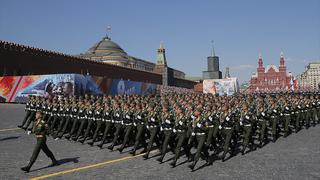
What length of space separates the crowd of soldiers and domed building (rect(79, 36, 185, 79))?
9946 centimetres

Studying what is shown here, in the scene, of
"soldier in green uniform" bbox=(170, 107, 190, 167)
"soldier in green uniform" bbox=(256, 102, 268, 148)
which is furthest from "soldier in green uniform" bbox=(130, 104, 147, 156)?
"soldier in green uniform" bbox=(256, 102, 268, 148)

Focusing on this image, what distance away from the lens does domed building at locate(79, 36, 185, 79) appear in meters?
125

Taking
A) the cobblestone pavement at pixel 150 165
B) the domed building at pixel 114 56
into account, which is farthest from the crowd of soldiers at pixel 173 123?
the domed building at pixel 114 56

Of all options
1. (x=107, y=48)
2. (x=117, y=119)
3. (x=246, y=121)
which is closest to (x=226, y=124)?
(x=246, y=121)

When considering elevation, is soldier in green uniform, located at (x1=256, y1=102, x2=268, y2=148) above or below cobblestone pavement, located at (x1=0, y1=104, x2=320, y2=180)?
above

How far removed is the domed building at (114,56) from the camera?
125 m

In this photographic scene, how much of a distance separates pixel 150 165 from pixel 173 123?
1.66 m

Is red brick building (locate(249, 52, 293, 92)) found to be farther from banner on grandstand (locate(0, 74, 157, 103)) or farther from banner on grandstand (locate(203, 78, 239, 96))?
banner on grandstand (locate(0, 74, 157, 103))

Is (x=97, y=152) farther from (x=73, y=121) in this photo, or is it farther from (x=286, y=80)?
(x=286, y=80)

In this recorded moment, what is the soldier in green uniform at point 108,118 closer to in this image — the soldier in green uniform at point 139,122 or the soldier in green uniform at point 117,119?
the soldier in green uniform at point 117,119

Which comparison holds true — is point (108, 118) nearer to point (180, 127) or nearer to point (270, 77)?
point (180, 127)

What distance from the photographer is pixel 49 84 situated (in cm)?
3709

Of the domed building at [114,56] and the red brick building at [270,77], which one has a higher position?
the domed building at [114,56]

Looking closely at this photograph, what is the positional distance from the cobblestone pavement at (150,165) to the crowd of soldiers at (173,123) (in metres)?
0.48
